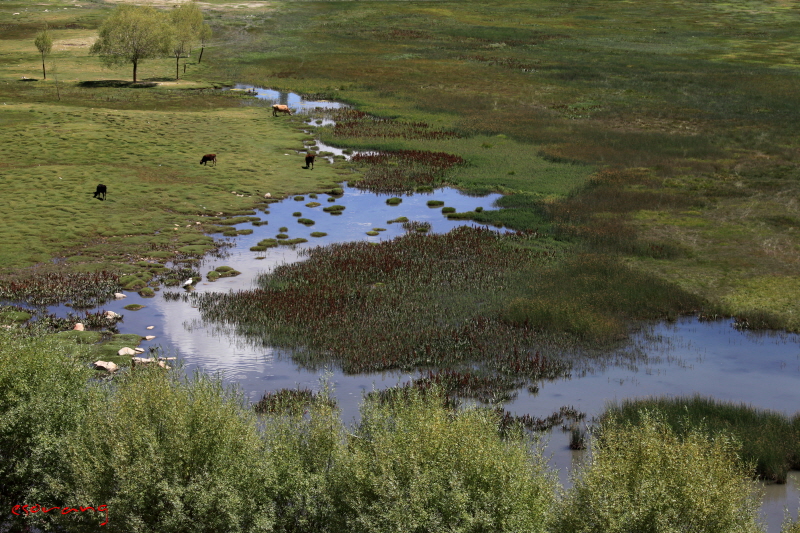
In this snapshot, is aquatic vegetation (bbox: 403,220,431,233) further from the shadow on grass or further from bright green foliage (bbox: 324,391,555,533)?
the shadow on grass

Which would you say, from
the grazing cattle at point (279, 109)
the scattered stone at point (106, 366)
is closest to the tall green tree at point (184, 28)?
the grazing cattle at point (279, 109)

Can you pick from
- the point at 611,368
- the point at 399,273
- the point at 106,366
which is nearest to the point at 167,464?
the point at 106,366

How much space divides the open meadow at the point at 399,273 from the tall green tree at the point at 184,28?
3.78 m

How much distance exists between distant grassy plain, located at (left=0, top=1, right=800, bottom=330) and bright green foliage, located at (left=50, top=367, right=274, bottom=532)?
20791 mm

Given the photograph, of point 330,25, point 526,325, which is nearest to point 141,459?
point 526,325

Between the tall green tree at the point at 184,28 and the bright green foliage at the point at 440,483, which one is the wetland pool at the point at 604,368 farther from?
the tall green tree at the point at 184,28

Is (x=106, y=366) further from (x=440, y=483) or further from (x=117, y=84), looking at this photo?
(x=117, y=84)

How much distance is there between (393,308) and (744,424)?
46.9 ft

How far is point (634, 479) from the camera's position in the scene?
16.3 metres

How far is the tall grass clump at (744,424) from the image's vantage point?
22.4 meters

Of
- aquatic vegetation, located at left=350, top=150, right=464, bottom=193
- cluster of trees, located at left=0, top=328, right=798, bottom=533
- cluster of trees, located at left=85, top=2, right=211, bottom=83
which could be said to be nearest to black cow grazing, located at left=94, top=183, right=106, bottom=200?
aquatic vegetation, located at left=350, top=150, right=464, bottom=193

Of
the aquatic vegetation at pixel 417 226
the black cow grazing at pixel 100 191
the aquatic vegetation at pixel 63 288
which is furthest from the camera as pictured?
the black cow grazing at pixel 100 191

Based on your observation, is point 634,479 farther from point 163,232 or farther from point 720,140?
point 720,140

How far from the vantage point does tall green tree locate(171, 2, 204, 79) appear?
95125 millimetres
